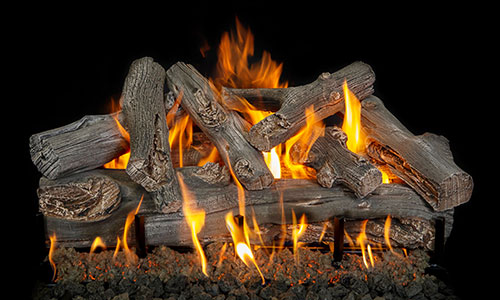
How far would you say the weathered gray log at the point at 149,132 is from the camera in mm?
2668

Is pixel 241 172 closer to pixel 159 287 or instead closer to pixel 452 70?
pixel 159 287

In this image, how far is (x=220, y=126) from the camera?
309 cm

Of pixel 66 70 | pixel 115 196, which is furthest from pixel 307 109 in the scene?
pixel 66 70

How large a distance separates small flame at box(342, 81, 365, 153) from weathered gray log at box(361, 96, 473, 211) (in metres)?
0.04

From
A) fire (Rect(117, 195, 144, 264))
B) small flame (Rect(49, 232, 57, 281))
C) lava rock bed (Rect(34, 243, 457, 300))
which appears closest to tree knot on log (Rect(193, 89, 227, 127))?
fire (Rect(117, 195, 144, 264))

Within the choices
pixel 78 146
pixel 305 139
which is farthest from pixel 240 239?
pixel 78 146

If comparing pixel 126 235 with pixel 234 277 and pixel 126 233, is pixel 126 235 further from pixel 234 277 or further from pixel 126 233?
pixel 234 277

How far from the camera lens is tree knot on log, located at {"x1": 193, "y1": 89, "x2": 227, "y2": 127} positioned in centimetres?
307

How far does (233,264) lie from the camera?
2.89m

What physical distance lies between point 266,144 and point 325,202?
48 centimetres

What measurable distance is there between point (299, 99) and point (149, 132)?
896 millimetres

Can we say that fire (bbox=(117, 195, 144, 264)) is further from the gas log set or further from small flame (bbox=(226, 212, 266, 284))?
small flame (bbox=(226, 212, 266, 284))

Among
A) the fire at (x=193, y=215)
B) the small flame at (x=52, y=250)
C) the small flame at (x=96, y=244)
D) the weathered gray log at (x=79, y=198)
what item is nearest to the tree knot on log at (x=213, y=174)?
the fire at (x=193, y=215)

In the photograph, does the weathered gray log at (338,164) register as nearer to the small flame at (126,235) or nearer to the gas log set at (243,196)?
the gas log set at (243,196)
